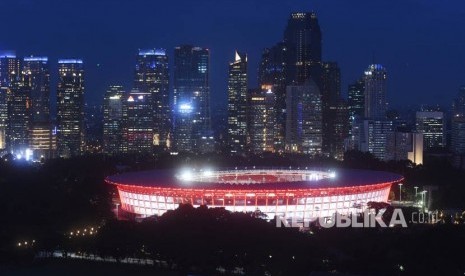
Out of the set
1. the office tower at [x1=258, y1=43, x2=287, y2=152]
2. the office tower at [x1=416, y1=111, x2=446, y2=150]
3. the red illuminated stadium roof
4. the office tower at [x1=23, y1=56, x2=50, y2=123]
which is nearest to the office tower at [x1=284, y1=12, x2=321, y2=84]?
the office tower at [x1=258, y1=43, x2=287, y2=152]

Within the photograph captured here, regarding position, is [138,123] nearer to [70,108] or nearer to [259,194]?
[70,108]

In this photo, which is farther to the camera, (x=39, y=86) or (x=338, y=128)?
(x=39, y=86)

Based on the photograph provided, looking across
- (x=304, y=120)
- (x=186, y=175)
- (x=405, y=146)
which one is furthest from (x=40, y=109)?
(x=186, y=175)

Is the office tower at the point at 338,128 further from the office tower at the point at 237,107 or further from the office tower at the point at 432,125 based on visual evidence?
the office tower at the point at 237,107

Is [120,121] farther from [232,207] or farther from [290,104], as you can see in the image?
[232,207]

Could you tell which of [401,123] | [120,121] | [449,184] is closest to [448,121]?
[401,123]
